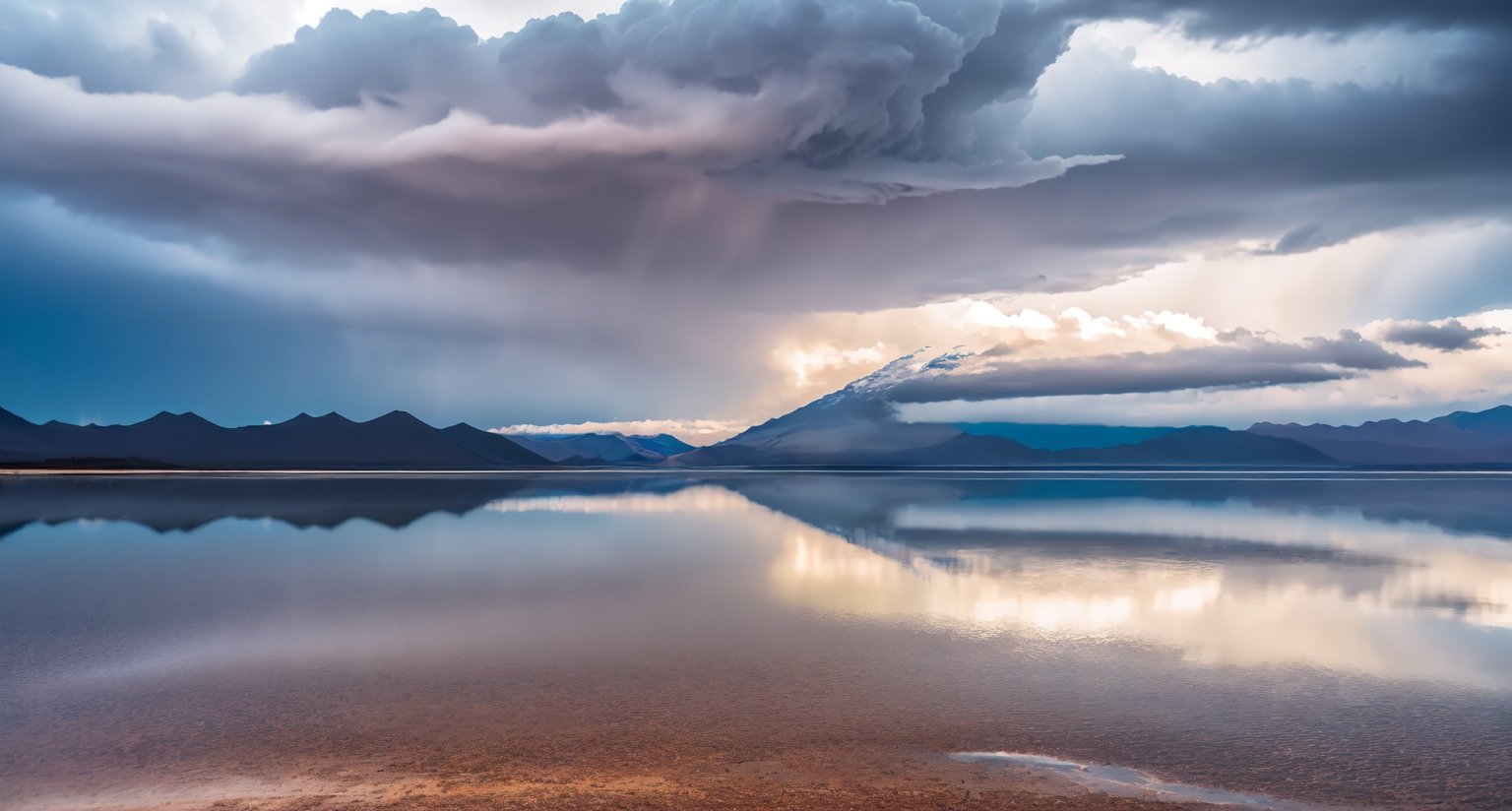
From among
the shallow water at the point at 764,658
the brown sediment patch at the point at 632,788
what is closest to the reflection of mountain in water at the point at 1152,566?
the shallow water at the point at 764,658

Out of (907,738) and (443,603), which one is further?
(443,603)

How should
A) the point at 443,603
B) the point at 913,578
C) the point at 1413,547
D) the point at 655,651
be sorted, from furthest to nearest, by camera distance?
the point at 1413,547
the point at 913,578
the point at 443,603
the point at 655,651

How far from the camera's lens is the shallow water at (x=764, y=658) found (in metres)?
11.8

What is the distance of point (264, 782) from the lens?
10750 mm

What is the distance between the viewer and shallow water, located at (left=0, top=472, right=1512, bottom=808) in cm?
1180

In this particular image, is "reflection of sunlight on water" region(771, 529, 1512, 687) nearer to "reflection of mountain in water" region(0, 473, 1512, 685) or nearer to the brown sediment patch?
"reflection of mountain in water" region(0, 473, 1512, 685)

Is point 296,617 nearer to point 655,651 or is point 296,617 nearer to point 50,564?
point 655,651

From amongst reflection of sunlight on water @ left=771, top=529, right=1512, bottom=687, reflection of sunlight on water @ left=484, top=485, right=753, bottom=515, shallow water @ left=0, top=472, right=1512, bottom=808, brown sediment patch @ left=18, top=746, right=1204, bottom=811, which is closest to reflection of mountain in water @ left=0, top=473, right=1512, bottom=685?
reflection of sunlight on water @ left=771, top=529, right=1512, bottom=687

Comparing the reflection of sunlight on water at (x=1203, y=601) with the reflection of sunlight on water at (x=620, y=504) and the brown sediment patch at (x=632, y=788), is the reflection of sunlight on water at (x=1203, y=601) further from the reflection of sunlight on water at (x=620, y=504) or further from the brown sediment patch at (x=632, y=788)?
the reflection of sunlight on water at (x=620, y=504)

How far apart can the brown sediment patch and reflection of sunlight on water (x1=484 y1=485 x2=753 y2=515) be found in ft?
155

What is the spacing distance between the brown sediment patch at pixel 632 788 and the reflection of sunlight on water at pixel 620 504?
4734 centimetres

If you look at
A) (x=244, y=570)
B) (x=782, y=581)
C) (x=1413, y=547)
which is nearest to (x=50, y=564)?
(x=244, y=570)

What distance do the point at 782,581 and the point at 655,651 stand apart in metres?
9.52

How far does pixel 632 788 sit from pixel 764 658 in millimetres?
6607
